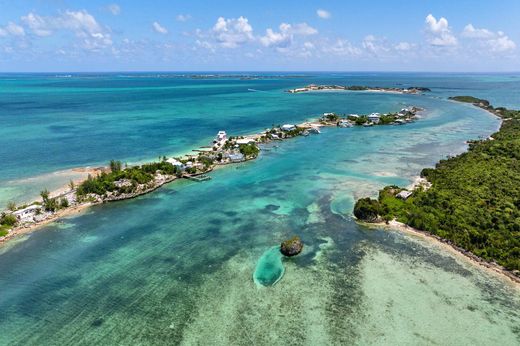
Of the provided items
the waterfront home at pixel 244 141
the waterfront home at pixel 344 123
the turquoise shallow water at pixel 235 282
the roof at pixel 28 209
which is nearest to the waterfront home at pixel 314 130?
the waterfront home at pixel 344 123

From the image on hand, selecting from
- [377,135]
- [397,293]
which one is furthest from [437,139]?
[397,293]

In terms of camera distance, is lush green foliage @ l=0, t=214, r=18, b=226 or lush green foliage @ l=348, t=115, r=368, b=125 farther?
lush green foliage @ l=348, t=115, r=368, b=125

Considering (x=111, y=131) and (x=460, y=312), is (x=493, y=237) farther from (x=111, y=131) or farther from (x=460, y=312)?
(x=111, y=131)

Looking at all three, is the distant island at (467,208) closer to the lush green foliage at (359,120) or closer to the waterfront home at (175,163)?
the waterfront home at (175,163)

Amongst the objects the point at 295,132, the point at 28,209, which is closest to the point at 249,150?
the point at 295,132

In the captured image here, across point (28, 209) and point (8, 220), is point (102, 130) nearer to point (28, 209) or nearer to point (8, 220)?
point (28, 209)

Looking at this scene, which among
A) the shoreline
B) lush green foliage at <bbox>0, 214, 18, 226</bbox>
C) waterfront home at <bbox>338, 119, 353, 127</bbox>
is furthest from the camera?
waterfront home at <bbox>338, 119, 353, 127</bbox>

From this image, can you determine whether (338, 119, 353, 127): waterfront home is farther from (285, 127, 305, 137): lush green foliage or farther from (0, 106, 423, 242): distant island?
(0, 106, 423, 242): distant island

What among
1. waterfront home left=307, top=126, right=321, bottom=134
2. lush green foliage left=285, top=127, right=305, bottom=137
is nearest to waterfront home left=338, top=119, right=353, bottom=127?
waterfront home left=307, top=126, right=321, bottom=134
